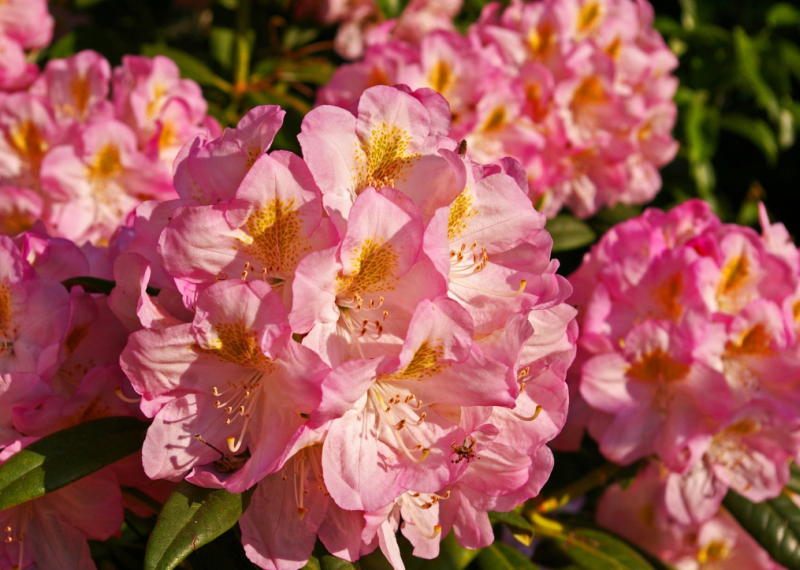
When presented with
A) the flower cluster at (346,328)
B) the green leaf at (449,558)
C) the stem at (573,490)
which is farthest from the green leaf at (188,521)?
the stem at (573,490)

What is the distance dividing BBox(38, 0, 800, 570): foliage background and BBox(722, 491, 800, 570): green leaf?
259 mm

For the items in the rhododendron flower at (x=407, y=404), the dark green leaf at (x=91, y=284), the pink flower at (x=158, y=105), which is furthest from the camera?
the pink flower at (x=158, y=105)

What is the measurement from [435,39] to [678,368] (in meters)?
0.74

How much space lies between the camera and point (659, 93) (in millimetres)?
1574

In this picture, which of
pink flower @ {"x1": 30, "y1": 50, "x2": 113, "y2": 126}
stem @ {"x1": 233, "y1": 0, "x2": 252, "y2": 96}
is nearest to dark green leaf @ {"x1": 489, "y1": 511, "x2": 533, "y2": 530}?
pink flower @ {"x1": 30, "y1": 50, "x2": 113, "y2": 126}

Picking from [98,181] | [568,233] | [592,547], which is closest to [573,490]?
[592,547]

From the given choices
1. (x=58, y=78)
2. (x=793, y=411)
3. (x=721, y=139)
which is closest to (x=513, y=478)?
(x=793, y=411)

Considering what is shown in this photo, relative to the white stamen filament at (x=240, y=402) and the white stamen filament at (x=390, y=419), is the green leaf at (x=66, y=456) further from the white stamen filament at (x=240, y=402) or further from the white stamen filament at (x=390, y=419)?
the white stamen filament at (x=390, y=419)

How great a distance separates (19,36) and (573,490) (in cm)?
134

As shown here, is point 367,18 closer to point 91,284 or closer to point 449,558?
point 91,284

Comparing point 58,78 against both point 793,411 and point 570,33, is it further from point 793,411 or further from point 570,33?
point 793,411

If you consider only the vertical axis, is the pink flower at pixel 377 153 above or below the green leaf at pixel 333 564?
above

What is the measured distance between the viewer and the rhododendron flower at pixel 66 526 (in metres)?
0.80

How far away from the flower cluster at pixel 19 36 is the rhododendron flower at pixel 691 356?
1077 mm
